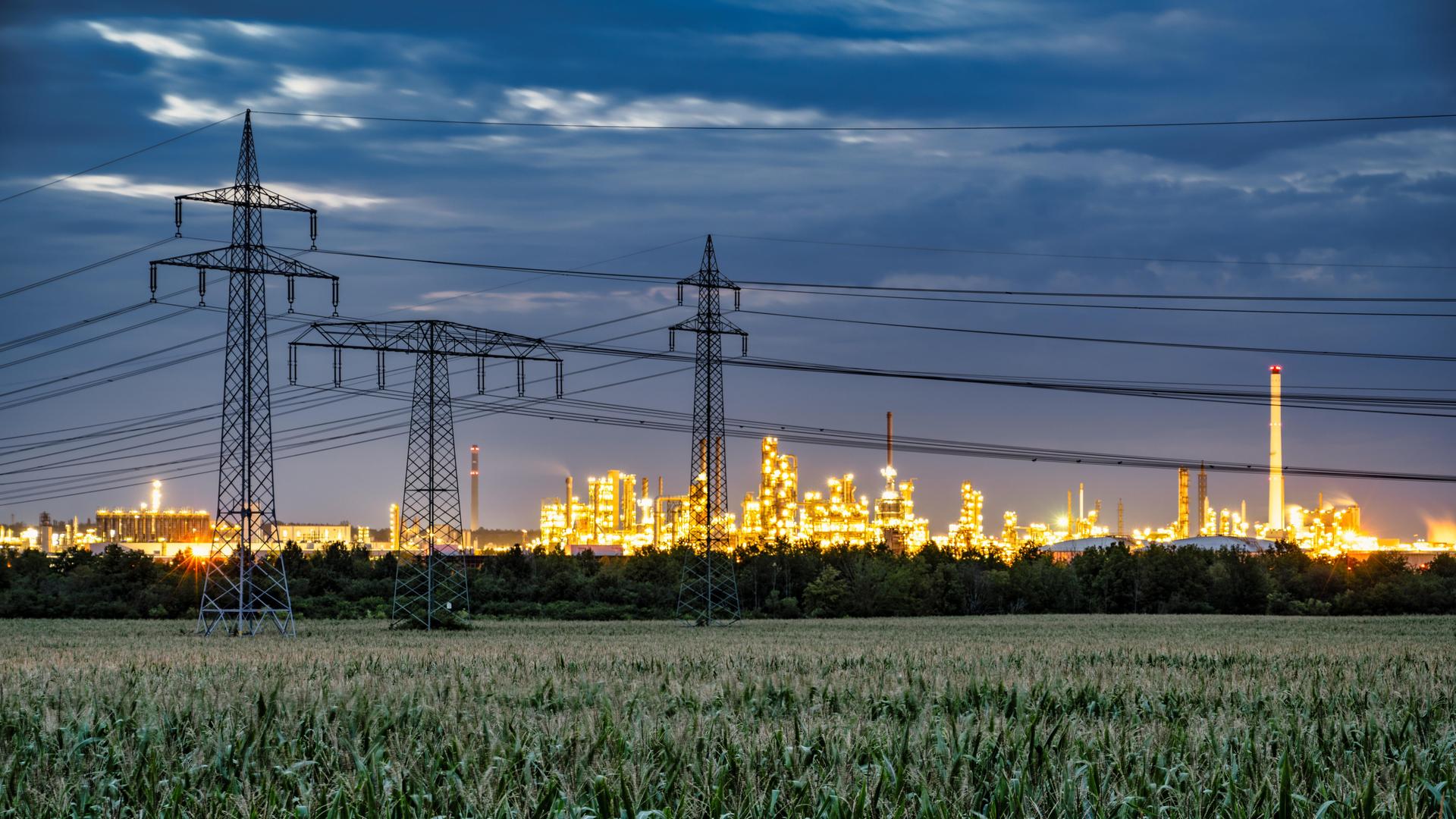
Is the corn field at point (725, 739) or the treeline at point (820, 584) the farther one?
the treeline at point (820, 584)

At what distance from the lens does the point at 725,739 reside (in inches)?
622

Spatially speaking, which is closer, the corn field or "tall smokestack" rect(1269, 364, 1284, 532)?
the corn field

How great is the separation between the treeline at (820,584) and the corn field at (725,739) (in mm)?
58754

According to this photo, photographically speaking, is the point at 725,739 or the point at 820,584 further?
the point at 820,584

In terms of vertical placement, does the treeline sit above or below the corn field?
below

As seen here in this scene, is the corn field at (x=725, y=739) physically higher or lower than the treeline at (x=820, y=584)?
higher

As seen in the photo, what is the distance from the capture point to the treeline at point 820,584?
88062 mm

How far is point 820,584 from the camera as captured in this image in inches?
3971

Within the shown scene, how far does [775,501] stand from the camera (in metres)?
173

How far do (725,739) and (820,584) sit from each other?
8599cm

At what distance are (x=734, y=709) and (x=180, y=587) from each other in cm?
7424

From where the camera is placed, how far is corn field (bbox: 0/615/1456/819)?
12469 mm

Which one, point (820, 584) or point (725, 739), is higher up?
point (725, 739)

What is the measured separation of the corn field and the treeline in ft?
193
